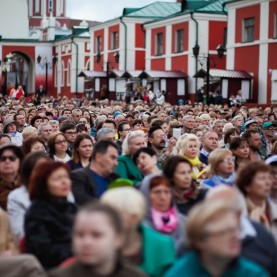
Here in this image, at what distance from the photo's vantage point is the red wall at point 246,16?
39.0 meters

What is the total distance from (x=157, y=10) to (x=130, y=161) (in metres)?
50.2

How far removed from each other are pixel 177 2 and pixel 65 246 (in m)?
59.0

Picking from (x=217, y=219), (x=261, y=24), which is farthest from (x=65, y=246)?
(x=261, y=24)

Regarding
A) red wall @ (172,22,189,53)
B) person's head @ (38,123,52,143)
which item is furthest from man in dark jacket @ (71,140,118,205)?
red wall @ (172,22,189,53)

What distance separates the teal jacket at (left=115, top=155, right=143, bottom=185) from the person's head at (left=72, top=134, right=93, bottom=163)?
2.38 feet

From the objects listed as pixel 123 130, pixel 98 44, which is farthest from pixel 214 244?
pixel 98 44

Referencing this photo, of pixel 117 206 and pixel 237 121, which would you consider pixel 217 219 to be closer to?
pixel 117 206

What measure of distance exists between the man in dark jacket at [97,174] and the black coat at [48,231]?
1.32 metres

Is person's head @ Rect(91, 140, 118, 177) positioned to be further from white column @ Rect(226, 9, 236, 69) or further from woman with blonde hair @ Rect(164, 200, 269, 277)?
white column @ Rect(226, 9, 236, 69)

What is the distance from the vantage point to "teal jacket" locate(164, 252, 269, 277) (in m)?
4.89

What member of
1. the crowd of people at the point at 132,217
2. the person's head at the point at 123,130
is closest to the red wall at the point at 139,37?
the person's head at the point at 123,130

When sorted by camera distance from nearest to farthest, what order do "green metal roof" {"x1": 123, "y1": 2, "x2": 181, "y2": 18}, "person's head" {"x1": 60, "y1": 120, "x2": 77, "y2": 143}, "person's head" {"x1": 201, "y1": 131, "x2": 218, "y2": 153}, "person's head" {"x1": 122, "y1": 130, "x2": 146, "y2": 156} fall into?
"person's head" {"x1": 122, "y1": 130, "x2": 146, "y2": 156} → "person's head" {"x1": 201, "y1": 131, "x2": 218, "y2": 153} → "person's head" {"x1": 60, "y1": 120, "x2": 77, "y2": 143} → "green metal roof" {"x1": 123, "y1": 2, "x2": 181, "y2": 18}

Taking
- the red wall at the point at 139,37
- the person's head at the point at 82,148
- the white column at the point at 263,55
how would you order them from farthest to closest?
the red wall at the point at 139,37, the white column at the point at 263,55, the person's head at the point at 82,148

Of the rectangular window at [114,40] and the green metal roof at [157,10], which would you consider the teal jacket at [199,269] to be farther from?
the rectangular window at [114,40]
